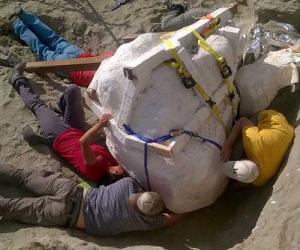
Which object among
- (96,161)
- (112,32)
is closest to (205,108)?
(96,161)

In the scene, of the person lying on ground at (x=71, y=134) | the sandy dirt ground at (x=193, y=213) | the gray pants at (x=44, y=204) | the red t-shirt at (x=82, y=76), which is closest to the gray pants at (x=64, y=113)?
the person lying on ground at (x=71, y=134)

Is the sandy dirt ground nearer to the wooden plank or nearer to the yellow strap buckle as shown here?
the wooden plank

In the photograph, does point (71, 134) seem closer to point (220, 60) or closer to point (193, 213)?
point (193, 213)

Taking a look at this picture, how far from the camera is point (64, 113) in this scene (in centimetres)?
511

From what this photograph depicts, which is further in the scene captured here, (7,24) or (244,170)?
(7,24)

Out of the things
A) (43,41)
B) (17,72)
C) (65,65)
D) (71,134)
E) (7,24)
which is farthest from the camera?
(7,24)

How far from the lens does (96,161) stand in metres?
4.50

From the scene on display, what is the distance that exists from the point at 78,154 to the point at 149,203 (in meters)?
1.01

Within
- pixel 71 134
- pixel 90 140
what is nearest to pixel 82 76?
pixel 71 134

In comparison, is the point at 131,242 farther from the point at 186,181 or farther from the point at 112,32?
the point at 112,32

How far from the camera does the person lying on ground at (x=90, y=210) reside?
420cm

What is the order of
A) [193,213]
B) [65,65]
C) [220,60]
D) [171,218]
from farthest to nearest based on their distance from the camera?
A: [65,65] < [193,213] < [220,60] < [171,218]

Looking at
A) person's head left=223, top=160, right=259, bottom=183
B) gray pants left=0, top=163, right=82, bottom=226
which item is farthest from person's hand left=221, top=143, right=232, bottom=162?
gray pants left=0, top=163, right=82, bottom=226

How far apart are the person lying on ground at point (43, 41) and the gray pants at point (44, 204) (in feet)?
4.96
